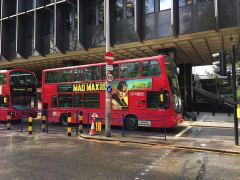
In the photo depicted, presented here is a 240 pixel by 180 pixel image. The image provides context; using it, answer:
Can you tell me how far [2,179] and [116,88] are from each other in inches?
414

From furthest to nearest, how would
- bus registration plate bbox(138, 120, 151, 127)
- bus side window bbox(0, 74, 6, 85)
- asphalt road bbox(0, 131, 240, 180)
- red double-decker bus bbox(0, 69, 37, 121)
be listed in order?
1. bus side window bbox(0, 74, 6, 85)
2. red double-decker bus bbox(0, 69, 37, 121)
3. bus registration plate bbox(138, 120, 151, 127)
4. asphalt road bbox(0, 131, 240, 180)

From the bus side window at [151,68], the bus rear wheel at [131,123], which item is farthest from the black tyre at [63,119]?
the bus side window at [151,68]

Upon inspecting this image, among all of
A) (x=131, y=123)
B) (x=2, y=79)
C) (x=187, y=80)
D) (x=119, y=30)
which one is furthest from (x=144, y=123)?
(x=187, y=80)

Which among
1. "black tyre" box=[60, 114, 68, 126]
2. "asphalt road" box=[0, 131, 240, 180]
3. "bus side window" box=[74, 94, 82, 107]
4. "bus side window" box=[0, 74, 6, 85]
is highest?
"bus side window" box=[0, 74, 6, 85]

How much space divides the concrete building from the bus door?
5.18 metres

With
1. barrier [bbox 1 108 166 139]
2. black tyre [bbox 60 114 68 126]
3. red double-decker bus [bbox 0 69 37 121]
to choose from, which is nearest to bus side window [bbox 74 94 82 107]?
barrier [bbox 1 108 166 139]

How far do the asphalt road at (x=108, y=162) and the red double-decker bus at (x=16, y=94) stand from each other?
9925mm

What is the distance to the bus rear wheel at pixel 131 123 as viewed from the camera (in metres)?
15.9

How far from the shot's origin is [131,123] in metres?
16.0

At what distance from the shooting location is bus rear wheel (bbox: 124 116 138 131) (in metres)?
15.9

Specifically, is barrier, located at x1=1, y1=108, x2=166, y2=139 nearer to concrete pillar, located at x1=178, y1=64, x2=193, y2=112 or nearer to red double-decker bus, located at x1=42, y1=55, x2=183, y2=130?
red double-decker bus, located at x1=42, y1=55, x2=183, y2=130

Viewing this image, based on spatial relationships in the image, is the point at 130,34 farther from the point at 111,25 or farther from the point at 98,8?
the point at 98,8

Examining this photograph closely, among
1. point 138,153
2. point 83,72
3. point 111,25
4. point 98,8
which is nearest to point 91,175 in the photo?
point 138,153

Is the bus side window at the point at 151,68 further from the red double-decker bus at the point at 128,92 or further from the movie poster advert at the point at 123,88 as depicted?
the movie poster advert at the point at 123,88
